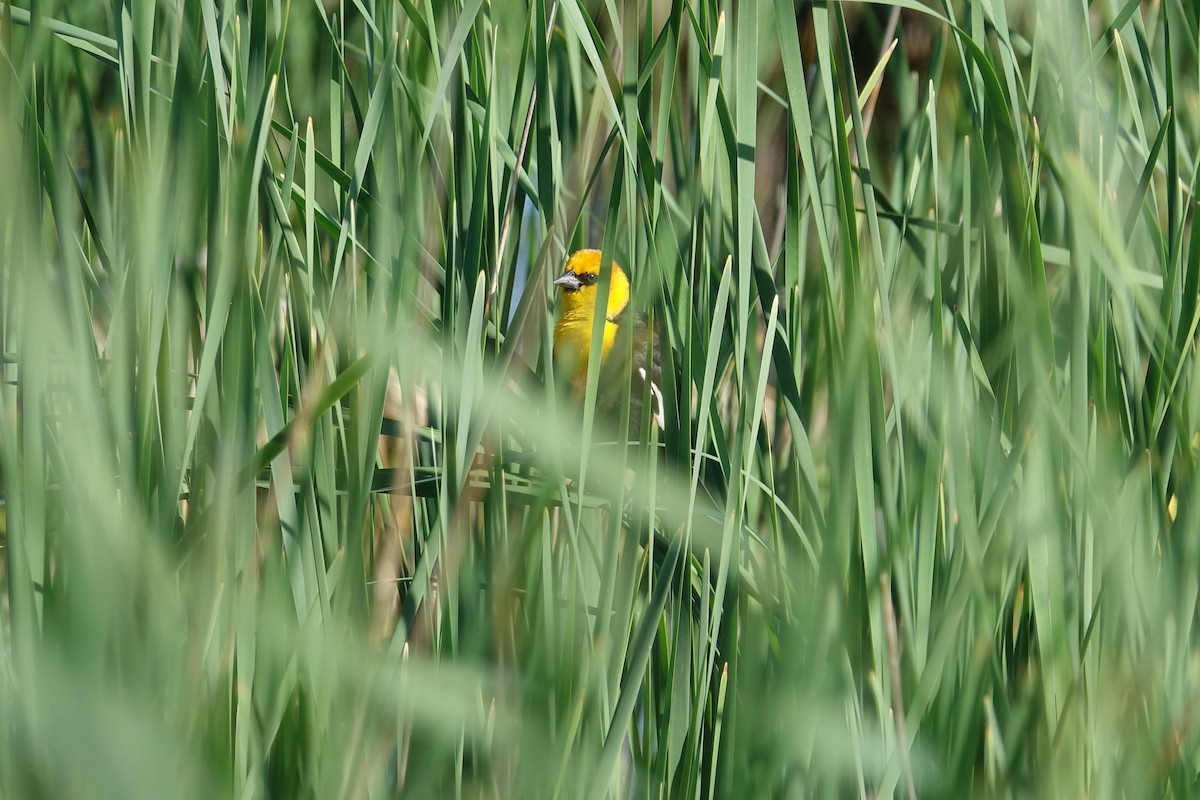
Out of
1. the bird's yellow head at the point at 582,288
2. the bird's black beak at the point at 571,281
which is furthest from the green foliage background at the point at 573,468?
the bird's yellow head at the point at 582,288

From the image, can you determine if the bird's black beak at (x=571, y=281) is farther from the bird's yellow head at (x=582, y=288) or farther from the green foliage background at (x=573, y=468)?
the green foliage background at (x=573, y=468)

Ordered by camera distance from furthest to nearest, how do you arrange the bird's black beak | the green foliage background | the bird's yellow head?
the bird's yellow head < the bird's black beak < the green foliage background

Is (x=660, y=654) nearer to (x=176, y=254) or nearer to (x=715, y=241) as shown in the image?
(x=715, y=241)

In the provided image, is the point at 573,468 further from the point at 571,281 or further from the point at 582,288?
the point at 582,288

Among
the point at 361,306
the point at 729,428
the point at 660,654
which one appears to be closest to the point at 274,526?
the point at 361,306

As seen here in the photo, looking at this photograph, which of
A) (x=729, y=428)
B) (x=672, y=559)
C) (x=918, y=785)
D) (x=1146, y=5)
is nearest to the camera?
(x=672, y=559)

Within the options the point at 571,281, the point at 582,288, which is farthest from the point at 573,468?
the point at 582,288

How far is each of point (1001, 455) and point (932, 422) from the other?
64 mm

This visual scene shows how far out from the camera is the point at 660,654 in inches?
34.9

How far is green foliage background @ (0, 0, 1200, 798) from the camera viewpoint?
716mm

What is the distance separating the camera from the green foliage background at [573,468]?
2.35 feet

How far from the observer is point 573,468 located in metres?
0.82

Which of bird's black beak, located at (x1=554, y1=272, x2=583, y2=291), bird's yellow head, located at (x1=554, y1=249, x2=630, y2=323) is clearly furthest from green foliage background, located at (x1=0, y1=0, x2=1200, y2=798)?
bird's yellow head, located at (x1=554, y1=249, x2=630, y2=323)

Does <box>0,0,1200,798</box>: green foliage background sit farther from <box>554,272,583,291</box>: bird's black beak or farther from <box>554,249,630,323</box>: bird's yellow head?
<box>554,249,630,323</box>: bird's yellow head
